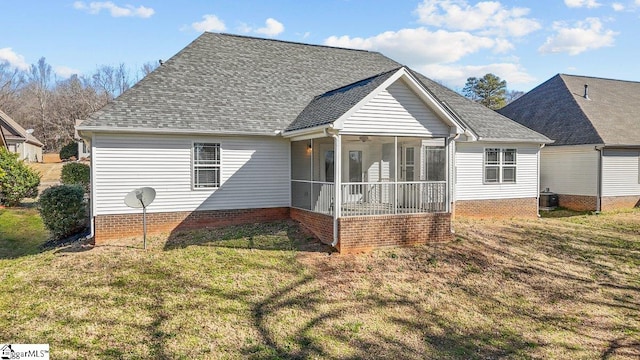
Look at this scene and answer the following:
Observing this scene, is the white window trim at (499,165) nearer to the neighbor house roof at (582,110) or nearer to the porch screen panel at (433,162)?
the porch screen panel at (433,162)

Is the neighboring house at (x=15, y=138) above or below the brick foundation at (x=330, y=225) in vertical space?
above

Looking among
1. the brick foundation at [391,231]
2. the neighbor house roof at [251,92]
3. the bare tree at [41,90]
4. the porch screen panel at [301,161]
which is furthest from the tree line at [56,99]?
the brick foundation at [391,231]

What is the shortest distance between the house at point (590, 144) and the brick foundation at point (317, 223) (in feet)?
47.9

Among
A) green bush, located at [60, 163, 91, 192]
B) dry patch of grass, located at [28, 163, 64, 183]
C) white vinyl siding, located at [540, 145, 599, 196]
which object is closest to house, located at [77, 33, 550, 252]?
white vinyl siding, located at [540, 145, 599, 196]

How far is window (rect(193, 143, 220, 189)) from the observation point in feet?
40.9

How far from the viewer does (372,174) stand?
1502 centimetres

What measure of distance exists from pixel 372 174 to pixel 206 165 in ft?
19.5

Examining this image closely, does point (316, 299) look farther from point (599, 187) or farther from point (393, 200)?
point (599, 187)

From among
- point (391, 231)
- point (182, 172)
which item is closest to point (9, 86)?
point (182, 172)

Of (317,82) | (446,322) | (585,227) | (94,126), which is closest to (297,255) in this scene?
(446,322)

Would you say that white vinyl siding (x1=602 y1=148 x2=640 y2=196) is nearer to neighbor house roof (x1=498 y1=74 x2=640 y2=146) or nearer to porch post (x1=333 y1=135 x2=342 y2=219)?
neighbor house roof (x1=498 y1=74 x2=640 y2=146)

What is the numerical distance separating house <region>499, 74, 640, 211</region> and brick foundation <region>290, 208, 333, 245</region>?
14.6 meters

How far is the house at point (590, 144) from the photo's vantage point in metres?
19.0

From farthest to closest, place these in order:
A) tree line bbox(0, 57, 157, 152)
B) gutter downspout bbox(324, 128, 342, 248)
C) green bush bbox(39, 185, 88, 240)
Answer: tree line bbox(0, 57, 157, 152), green bush bbox(39, 185, 88, 240), gutter downspout bbox(324, 128, 342, 248)
